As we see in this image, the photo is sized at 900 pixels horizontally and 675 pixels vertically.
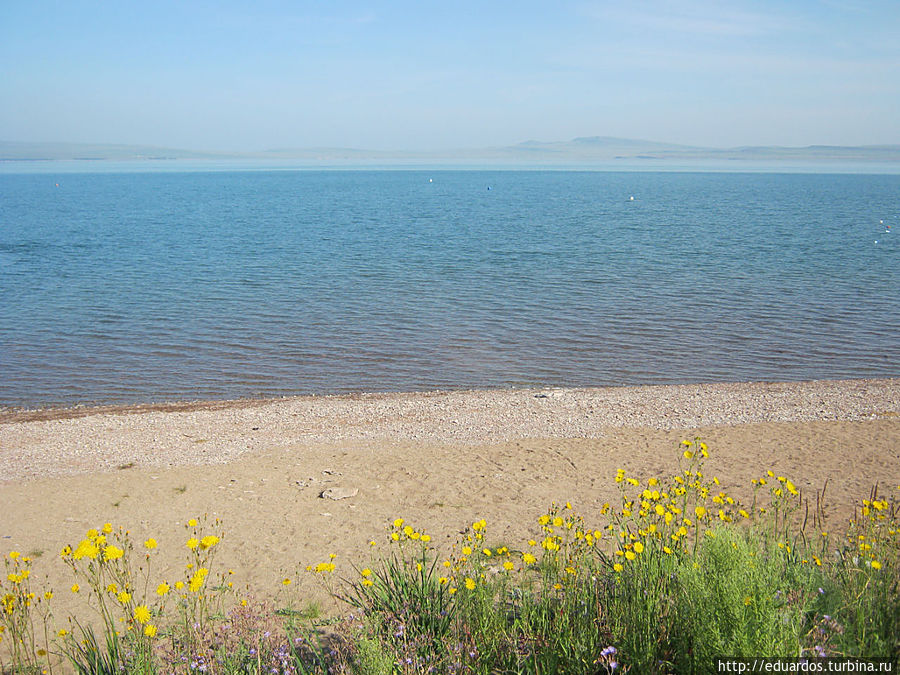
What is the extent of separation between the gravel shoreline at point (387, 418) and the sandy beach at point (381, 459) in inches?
1.9

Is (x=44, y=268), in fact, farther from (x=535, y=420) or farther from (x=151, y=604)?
(x=151, y=604)

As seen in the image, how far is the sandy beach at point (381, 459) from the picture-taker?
320 inches

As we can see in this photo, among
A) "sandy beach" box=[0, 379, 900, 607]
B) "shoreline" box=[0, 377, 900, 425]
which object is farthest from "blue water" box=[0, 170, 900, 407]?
"sandy beach" box=[0, 379, 900, 607]

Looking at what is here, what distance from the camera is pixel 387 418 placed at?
13039mm

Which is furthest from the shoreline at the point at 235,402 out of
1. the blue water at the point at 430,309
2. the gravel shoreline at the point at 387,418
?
the blue water at the point at 430,309

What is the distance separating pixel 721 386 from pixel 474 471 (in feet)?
25.0

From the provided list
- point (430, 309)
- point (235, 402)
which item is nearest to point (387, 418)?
point (235, 402)

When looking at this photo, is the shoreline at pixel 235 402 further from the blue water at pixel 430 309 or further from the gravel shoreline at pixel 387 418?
the blue water at pixel 430 309

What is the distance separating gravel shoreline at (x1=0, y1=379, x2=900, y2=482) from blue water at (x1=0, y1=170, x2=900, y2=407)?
4.15 feet

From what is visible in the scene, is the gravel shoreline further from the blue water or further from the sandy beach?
the blue water

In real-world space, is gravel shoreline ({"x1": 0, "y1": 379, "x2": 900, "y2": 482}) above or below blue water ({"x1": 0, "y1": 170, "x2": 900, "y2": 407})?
below

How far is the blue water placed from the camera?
16656 mm

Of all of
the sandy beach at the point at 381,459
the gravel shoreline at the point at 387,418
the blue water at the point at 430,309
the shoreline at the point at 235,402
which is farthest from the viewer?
the blue water at the point at 430,309

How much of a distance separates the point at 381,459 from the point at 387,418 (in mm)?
2413
